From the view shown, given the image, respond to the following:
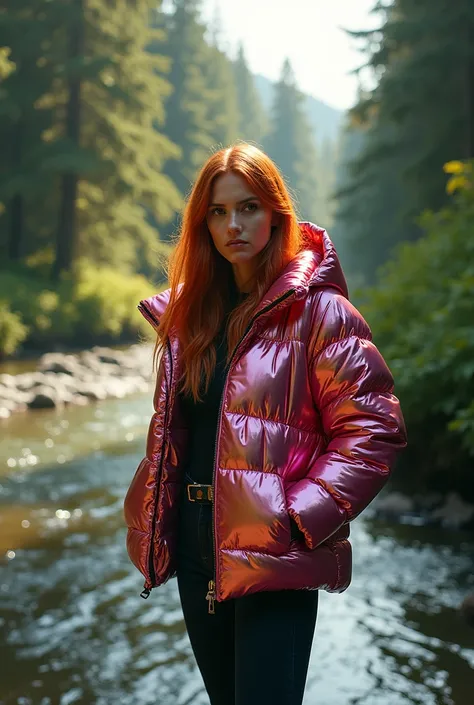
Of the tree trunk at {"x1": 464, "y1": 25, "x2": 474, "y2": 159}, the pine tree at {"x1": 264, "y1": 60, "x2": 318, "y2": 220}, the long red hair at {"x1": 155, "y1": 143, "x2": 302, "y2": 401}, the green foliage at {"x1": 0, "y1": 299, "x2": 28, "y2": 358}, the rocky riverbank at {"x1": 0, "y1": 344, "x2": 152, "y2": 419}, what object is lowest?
the rocky riverbank at {"x1": 0, "y1": 344, "x2": 152, "y2": 419}

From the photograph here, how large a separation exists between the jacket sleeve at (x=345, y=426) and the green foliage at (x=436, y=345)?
343 cm

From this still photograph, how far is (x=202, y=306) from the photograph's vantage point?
8.15ft

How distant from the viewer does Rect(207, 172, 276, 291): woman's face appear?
229cm

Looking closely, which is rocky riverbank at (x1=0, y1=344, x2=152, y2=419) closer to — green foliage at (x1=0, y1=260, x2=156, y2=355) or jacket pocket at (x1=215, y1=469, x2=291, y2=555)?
green foliage at (x1=0, y1=260, x2=156, y2=355)

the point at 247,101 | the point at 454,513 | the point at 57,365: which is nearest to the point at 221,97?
the point at 247,101

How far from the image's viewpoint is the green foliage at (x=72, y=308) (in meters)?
17.7

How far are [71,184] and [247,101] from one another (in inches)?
1861

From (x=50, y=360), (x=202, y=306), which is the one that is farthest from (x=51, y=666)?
(x=50, y=360)

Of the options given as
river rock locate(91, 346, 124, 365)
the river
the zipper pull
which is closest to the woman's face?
the zipper pull

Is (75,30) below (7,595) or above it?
above

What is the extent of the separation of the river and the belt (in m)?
2.04

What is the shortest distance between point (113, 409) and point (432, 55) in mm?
8552

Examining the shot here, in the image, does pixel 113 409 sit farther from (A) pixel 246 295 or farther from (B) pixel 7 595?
(A) pixel 246 295

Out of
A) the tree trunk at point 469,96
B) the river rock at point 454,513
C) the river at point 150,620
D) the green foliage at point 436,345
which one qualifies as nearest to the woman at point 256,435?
the river at point 150,620
